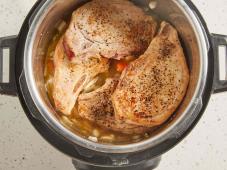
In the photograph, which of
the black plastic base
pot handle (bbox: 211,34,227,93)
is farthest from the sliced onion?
pot handle (bbox: 211,34,227,93)

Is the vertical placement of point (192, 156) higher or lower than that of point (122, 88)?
lower

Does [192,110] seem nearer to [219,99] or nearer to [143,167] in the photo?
[143,167]

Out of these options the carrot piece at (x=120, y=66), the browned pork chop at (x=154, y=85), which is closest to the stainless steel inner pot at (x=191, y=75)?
the browned pork chop at (x=154, y=85)

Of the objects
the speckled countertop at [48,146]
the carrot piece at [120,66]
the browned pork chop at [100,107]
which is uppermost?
Result: the carrot piece at [120,66]

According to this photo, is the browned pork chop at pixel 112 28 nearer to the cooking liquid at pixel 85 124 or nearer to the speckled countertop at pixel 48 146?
the cooking liquid at pixel 85 124

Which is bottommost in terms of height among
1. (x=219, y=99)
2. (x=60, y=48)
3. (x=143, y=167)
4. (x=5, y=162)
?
(x=5, y=162)

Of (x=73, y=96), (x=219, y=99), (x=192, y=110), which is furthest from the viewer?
(x=219, y=99)

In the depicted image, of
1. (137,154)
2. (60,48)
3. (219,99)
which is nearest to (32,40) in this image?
(60,48)
